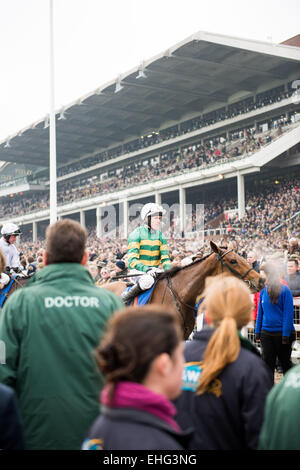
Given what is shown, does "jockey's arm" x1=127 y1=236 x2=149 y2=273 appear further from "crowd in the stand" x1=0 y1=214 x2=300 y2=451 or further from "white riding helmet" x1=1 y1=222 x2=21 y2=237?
"crowd in the stand" x1=0 y1=214 x2=300 y2=451

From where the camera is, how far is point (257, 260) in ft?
32.7

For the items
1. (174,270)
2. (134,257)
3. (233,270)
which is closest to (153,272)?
(174,270)

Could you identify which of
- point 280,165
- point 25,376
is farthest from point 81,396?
point 280,165

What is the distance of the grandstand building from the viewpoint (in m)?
28.5

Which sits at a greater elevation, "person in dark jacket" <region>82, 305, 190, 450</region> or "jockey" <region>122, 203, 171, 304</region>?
"jockey" <region>122, 203, 171, 304</region>

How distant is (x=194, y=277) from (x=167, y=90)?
97.0ft

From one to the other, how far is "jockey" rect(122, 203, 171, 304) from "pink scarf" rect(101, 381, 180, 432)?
4944mm

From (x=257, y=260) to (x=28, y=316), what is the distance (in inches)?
314

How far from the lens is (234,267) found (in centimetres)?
612

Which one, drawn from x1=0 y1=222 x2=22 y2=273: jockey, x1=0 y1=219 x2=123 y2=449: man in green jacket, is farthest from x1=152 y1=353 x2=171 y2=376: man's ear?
x1=0 y1=222 x2=22 y2=273: jockey

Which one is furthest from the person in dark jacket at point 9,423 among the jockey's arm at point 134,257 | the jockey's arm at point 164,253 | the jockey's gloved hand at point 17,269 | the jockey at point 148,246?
the jockey's gloved hand at point 17,269

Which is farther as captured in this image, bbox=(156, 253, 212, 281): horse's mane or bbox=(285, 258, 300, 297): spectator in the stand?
bbox=(285, 258, 300, 297): spectator in the stand

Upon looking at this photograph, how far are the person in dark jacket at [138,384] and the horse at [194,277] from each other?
450 cm

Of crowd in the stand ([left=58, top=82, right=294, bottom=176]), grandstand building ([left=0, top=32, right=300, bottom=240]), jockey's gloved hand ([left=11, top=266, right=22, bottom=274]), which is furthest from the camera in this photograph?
crowd in the stand ([left=58, top=82, right=294, bottom=176])
